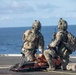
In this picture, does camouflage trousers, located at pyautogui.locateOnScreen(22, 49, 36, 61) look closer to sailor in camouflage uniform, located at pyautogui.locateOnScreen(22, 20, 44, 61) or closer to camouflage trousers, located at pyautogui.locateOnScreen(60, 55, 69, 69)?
sailor in camouflage uniform, located at pyautogui.locateOnScreen(22, 20, 44, 61)

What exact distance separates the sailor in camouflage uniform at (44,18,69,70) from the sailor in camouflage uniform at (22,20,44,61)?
1280mm

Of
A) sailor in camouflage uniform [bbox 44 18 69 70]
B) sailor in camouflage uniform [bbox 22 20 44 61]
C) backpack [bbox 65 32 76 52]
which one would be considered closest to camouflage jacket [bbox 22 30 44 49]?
sailor in camouflage uniform [bbox 22 20 44 61]

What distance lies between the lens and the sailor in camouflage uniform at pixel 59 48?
2120 centimetres

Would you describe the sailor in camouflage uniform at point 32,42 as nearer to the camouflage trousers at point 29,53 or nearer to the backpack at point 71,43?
the camouflage trousers at point 29,53

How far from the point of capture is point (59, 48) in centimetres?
2156

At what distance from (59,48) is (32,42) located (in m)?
1.64

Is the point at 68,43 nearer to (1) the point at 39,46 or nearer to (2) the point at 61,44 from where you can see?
(2) the point at 61,44

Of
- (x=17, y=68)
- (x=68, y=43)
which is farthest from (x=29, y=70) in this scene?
(x=68, y=43)

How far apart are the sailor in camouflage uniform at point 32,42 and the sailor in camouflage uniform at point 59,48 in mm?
1280

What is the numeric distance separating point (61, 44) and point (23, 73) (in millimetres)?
2151

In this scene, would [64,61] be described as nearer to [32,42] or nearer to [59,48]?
[59,48]

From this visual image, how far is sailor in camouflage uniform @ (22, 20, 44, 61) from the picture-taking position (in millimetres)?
22575

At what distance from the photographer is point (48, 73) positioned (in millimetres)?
20125

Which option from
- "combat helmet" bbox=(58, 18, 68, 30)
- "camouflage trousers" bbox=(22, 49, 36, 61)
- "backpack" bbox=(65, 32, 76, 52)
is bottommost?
"camouflage trousers" bbox=(22, 49, 36, 61)
